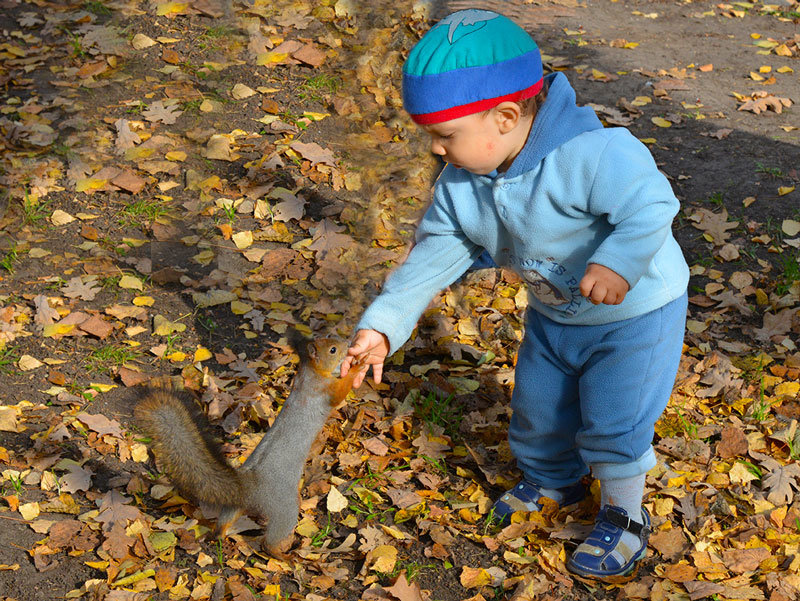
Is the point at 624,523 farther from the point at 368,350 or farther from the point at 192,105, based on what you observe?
the point at 192,105

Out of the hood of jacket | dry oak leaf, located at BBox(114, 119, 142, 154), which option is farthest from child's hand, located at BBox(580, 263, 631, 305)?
A: dry oak leaf, located at BBox(114, 119, 142, 154)

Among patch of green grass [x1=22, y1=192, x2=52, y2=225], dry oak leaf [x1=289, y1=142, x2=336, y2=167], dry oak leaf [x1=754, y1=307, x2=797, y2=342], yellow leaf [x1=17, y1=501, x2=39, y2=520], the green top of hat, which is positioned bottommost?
patch of green grass [x1=22, y1=192, x2=52, y2=225]

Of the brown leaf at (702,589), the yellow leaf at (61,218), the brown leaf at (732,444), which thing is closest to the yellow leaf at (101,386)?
the yellow leaf at (61,218)

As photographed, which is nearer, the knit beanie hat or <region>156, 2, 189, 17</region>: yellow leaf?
the knit beanie hat

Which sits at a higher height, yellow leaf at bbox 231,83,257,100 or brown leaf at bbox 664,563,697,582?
yellow leaf at bbox 231,83,257,100

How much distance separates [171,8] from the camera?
6027 millimetres

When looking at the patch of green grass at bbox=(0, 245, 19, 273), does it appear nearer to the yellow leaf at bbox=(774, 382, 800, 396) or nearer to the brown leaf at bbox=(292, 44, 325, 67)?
the brown leaf at bbox=(292, 44, 325, 67)

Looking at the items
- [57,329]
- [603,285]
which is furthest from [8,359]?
[603,285]

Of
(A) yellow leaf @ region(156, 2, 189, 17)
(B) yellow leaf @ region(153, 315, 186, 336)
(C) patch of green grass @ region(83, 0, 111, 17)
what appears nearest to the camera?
(B) yellow leaf @ region(153, 315, 186, 336)

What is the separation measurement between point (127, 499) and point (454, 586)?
1063 mm

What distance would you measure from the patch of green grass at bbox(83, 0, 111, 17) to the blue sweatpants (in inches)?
191

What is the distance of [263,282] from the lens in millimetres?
3881

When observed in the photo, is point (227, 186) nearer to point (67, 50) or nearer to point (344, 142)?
point (344, 142)

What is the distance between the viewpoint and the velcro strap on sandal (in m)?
2.54
